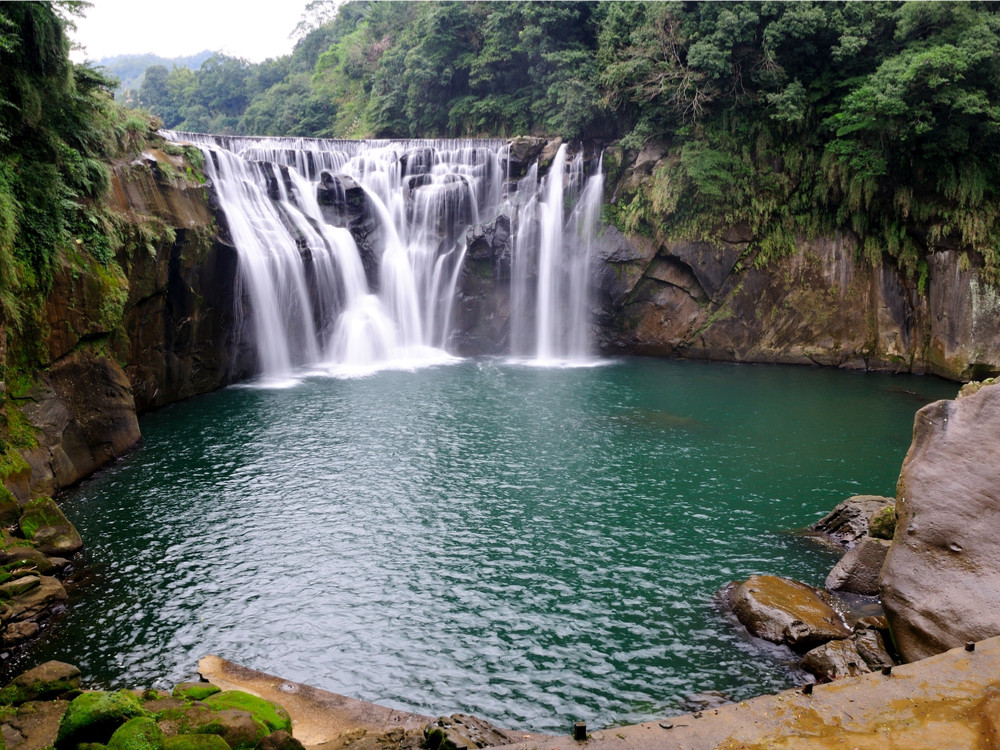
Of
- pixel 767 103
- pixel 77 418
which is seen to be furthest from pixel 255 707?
pixel 767 103

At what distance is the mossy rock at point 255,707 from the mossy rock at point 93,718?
73cm

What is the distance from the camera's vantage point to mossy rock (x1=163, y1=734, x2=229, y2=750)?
203 inches

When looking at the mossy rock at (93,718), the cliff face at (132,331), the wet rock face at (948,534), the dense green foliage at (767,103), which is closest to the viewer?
the mossy rock at (93,718)

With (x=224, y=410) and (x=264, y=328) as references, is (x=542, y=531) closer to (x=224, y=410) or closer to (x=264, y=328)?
(x=224, y=410)

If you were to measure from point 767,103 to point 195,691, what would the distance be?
88.8 ft

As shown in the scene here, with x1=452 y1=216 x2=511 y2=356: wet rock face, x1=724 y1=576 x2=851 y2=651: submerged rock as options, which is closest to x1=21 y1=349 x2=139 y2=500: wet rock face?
x1=724 y1=576 x2=851 y2=651: submerged rock

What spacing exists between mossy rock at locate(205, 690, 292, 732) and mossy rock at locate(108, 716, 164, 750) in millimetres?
721

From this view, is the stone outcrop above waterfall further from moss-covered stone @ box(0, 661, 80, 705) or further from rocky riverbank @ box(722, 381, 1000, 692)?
moss-covered stone @ box(0, 661, 80, 705)

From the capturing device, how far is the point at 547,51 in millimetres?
31797

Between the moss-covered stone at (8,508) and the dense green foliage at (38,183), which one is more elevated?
the dense green foliage at (38,183)

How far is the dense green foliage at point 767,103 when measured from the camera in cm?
2173

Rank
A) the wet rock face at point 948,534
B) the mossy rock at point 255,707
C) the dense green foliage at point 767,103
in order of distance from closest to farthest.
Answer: the mossy rock at point 255,707, the wet rock face at point 948,534, the dense green foliage at point 767,103

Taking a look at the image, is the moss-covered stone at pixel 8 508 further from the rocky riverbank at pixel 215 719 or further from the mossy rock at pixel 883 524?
the mossy rock at pixel 883 524

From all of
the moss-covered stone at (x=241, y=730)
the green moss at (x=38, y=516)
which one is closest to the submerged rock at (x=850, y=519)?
the moss-covered stone at (x=241, y=730)
